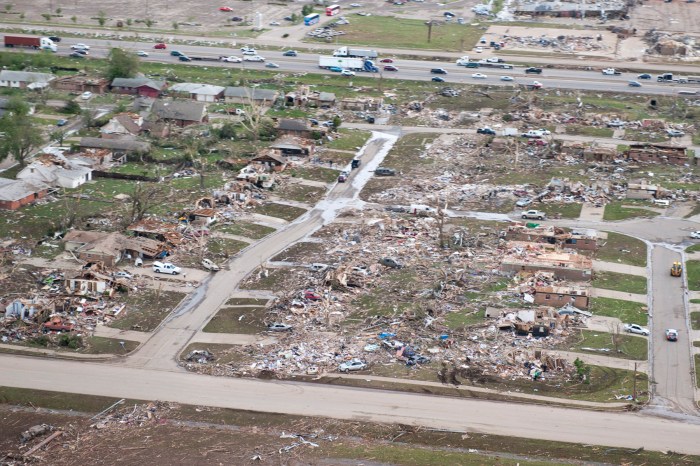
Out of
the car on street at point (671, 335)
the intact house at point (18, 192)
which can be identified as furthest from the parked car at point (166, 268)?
the car on street at point (671, 335)

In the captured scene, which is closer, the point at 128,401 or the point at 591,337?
the point at 128,401

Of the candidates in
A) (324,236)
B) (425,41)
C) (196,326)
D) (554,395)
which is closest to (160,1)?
(425,41)

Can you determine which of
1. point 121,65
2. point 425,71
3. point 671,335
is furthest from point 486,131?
point 671,335

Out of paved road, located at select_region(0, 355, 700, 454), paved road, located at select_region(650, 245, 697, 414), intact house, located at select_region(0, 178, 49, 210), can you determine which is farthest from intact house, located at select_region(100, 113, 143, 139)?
paved road, located at select_region(650, 245, 697, 414)

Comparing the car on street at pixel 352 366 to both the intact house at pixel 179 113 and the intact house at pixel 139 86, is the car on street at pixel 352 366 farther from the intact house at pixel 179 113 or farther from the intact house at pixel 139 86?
the intact house at pixel 139 86

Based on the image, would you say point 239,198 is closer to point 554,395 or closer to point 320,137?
point 320,137
